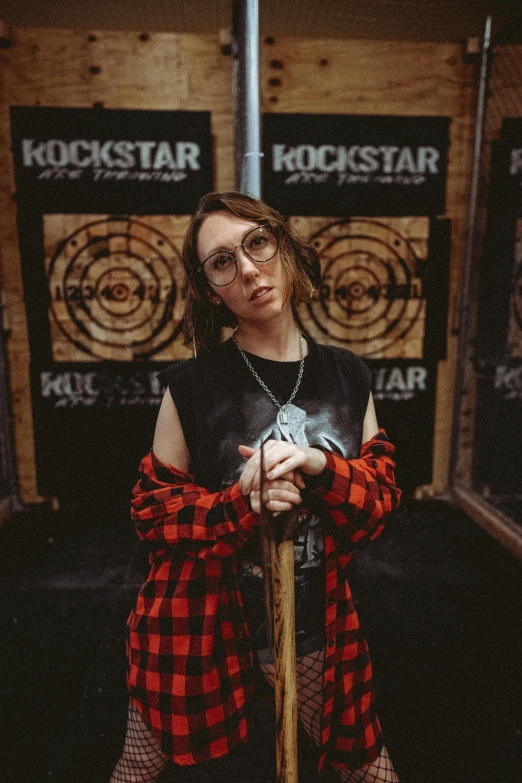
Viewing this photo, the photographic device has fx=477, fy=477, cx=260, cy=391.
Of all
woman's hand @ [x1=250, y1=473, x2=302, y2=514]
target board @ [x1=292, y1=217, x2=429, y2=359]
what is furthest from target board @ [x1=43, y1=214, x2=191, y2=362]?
woman's hand @ [x1=250, y1=473, x2=302, y2=514]

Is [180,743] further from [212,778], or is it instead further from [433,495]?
[433,495]

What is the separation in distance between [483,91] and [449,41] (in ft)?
1.25

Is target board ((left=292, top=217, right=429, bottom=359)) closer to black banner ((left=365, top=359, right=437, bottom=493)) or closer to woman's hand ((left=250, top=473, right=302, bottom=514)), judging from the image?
black banner ((left=365, top=359, right=437, bottom=493))

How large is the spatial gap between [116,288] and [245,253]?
7.78 ft

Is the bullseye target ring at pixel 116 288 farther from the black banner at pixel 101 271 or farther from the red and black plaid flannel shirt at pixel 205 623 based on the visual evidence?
the red and black plaid flannel shirt at pixel 205 623

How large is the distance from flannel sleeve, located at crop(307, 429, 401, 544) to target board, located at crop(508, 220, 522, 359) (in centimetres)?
251

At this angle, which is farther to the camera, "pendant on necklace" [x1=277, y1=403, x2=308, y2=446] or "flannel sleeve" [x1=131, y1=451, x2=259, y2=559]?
"pendant on necklace" [x1=277, y1=403, x2=308, y2=446]

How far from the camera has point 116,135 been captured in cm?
300

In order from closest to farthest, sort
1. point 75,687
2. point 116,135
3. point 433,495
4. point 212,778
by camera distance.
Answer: point 212,778 → point 75,687 → point 116,135 → point 433,495

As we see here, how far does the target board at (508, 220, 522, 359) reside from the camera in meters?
3.12

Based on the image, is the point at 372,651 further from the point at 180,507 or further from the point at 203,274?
the point at 203,274

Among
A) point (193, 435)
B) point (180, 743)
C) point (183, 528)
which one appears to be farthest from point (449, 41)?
point (180, 743)

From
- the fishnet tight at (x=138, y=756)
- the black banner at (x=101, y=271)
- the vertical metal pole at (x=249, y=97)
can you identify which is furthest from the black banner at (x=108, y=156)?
the fishnet tight at (x=138, y=756)

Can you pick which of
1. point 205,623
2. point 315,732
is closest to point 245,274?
point 205,623
